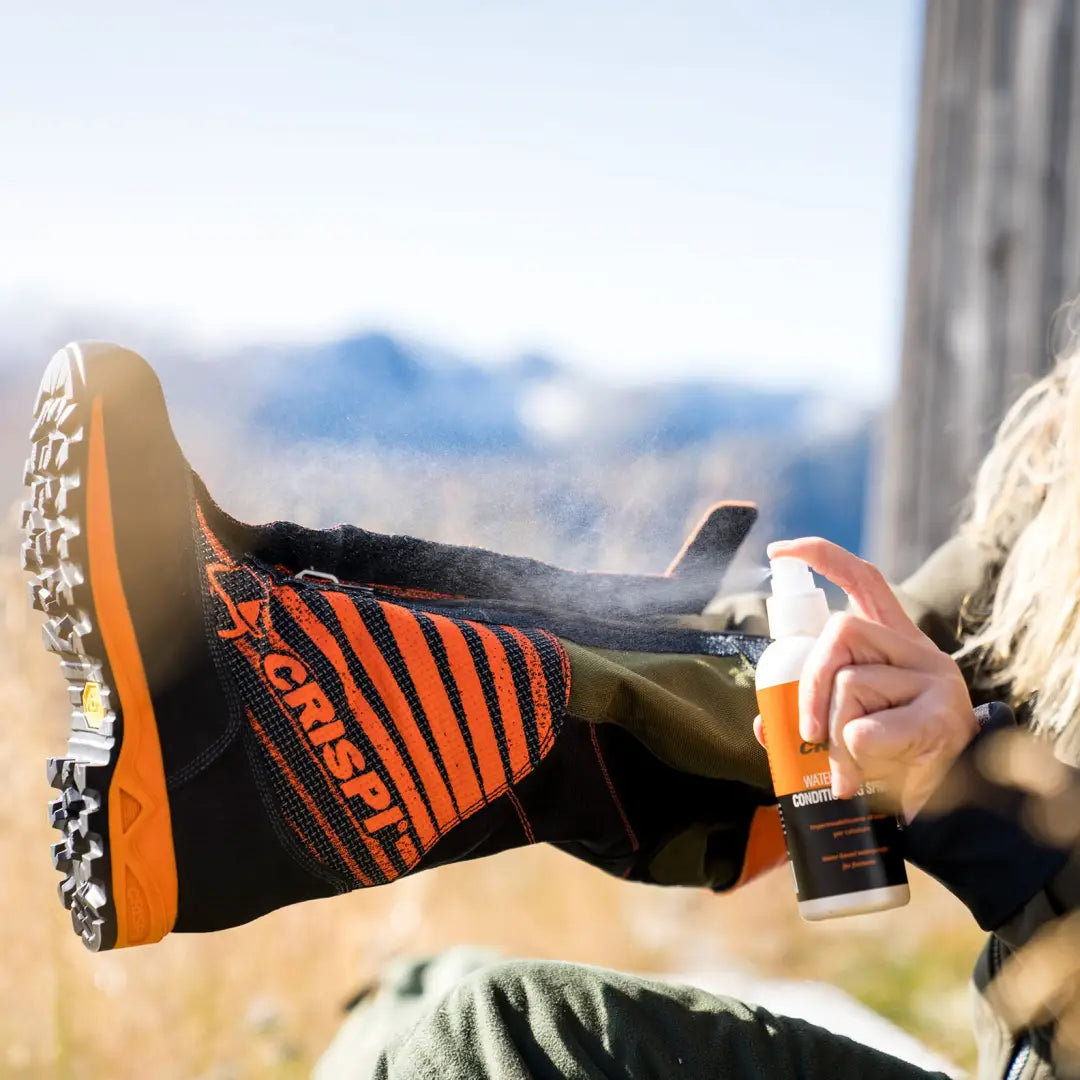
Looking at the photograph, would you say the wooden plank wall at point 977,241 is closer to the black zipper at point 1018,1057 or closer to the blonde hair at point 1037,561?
the blonde hair at point 1037,561

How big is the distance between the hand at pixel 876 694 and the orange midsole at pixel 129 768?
463 mm

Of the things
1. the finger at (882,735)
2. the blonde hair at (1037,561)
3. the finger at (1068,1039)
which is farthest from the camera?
the blonde hair at (1037,561)

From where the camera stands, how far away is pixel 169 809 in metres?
0.85

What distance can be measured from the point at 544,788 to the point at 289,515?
34cm

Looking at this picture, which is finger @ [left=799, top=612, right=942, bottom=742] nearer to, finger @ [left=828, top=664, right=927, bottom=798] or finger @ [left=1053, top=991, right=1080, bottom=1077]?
finger @ [left=828, top=664, right=927, bottom=798]

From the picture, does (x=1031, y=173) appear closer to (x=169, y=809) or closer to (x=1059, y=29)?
(x=1059, y=29)

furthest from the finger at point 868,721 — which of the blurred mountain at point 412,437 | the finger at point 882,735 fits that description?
the blurred mountain at point 412,437

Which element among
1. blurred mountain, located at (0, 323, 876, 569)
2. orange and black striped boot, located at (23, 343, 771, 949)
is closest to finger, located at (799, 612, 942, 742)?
orange and black striped boot, located at (23, 343, 771, 949)

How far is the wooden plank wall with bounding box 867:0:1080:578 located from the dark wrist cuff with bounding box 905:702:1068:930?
1740mm

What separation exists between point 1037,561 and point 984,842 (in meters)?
0.36

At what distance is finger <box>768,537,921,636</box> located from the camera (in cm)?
81

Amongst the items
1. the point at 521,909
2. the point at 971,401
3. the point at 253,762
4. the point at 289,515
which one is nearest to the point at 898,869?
the point at 253,762

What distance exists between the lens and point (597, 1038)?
865 millimetres

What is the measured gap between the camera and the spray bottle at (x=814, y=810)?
80 centimetres
